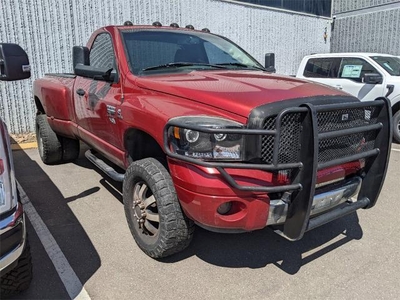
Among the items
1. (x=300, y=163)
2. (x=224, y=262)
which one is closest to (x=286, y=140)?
(x=300, y=163)

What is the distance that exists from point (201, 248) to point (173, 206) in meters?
0.75

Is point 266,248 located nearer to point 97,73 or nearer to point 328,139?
point 328,139

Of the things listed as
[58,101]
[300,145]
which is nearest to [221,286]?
[300,145]

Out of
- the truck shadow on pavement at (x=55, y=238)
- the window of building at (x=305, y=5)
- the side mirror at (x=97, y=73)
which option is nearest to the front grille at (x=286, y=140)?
the truck shadow on pavement at (x=55, y=238)

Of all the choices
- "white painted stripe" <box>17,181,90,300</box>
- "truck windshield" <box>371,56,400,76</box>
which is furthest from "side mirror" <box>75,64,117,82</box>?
"truck windshield" <box>371,56,400,76</box>

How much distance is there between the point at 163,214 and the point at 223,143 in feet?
2.51

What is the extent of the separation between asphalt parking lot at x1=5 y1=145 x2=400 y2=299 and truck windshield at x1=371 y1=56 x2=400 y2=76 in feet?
15.0

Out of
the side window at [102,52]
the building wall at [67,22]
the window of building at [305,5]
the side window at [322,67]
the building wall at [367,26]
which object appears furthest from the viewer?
the building wall at [367,26]

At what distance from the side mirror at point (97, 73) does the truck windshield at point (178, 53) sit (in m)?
0.22

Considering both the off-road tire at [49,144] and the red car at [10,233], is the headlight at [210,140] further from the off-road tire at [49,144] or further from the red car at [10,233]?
the off-road tire at [49,144]

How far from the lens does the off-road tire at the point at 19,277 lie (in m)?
2.33

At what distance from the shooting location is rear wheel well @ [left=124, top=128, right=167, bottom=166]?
3.06 meters

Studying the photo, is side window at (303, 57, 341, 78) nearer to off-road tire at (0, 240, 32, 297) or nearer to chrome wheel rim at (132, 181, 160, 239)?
chrome wheel rim at (132, 181, 160, 239)

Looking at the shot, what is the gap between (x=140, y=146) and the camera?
3.22 m
